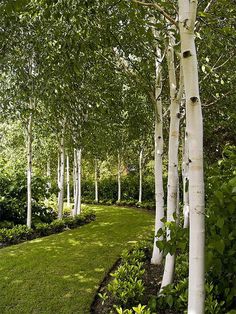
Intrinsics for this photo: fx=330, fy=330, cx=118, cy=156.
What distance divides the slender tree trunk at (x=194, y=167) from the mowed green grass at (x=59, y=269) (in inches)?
104

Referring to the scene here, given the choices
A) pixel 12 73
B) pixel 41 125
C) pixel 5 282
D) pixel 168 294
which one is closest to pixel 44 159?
pixel 41 125

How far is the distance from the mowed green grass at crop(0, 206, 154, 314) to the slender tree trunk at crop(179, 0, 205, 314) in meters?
2.64

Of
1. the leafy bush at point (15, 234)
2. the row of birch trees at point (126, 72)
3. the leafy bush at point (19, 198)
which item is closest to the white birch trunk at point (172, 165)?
the row of birch trees at point (126, 72)

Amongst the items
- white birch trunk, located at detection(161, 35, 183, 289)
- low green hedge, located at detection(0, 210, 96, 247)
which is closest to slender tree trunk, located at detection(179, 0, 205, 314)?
white birch trunk, located at detection(161, 35, 183, 289)

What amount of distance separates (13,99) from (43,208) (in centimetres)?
456

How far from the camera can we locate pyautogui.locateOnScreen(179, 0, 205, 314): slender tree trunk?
2500 millimetres

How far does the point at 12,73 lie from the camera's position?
30.7 ft

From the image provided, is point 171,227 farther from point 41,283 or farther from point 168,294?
point 41,283

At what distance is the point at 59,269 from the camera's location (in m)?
6.39

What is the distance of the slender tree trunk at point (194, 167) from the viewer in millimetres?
2500

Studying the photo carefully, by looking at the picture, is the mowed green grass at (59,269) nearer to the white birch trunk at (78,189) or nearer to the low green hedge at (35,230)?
the low green hedge at (35,230)

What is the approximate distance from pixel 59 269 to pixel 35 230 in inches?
151

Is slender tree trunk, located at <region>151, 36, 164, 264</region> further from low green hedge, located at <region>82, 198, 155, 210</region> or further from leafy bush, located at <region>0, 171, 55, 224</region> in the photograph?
low green hedge, located at <region>82, 198, 155, 210</region>

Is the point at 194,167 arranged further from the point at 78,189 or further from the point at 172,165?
the point at 78,189
